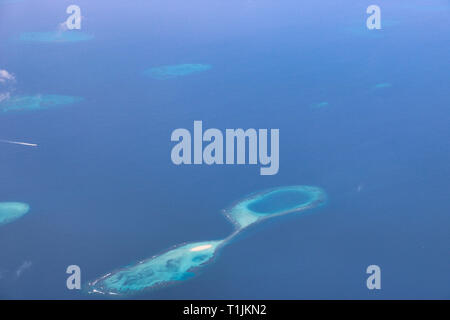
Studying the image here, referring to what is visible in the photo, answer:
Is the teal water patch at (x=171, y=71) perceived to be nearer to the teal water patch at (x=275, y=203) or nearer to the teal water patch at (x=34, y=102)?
the teal water patch at (x=34, y=102)

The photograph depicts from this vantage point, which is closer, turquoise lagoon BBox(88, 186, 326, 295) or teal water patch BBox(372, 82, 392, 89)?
turquoise lagoon BBox(88, 186, 326, 295)

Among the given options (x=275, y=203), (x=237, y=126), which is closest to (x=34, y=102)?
(x=237, y=126)

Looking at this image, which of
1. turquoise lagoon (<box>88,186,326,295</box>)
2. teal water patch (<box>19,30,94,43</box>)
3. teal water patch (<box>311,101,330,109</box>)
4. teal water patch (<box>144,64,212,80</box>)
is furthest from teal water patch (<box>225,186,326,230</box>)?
teal water patch (<box>19,30,94,43</box>)

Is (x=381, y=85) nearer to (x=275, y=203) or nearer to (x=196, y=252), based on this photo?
(x=275, y=203)

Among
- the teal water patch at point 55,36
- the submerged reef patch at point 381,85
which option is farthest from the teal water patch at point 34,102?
the submerged reef patch at point 381,85

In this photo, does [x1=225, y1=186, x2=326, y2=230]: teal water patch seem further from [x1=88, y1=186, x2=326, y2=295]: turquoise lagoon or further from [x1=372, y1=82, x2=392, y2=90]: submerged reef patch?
[x1=372, y1=82, x2=392, y2=90]: submerged reef patch

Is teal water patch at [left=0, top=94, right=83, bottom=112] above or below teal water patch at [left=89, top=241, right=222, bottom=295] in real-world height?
above
